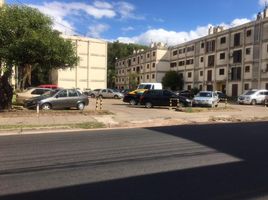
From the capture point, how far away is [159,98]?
2936cm

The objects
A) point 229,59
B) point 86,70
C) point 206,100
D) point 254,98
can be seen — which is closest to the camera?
point 206,100

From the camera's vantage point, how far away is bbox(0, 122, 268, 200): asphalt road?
6.12 metres

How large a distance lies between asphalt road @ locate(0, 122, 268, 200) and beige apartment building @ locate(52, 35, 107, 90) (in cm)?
5523

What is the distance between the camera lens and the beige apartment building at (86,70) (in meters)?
66.6

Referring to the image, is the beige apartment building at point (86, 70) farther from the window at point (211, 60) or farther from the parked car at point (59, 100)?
the parked car at point (59, 100)

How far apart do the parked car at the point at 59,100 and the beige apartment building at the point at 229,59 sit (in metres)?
34.6

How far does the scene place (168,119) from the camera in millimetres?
20078

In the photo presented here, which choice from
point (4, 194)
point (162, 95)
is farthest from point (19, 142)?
point (162, 95)

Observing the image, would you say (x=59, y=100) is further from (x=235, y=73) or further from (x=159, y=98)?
(x=235, y=73)

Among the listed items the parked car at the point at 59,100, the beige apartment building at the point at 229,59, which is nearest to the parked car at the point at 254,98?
the beige apartment building at the point at 229,59

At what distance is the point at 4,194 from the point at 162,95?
24.1m

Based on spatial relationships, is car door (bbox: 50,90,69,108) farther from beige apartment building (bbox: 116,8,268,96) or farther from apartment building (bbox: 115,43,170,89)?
apartment building (bbox: 115,43,170,89)

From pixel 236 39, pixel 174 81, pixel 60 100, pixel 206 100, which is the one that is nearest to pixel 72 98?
pixel 60 100

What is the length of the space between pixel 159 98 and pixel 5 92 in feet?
40.1
